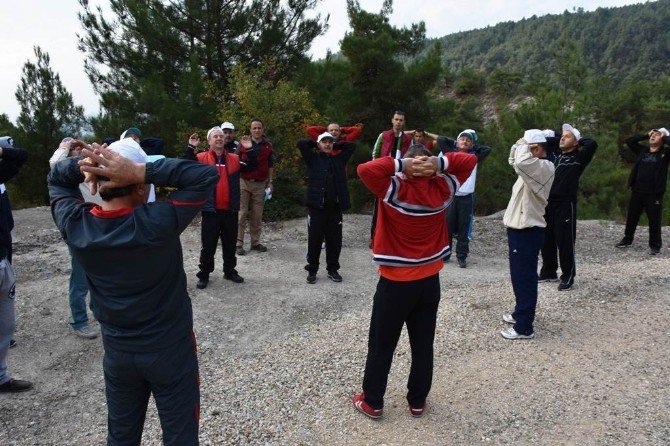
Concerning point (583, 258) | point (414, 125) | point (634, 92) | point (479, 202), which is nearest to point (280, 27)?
point (414, 125)

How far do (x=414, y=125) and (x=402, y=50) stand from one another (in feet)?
7.82

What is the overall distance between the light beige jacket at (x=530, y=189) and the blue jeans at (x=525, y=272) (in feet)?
0.28

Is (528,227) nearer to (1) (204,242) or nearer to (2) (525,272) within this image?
(2) (525,272)

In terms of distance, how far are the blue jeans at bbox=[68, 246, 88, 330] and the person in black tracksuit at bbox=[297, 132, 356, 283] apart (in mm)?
2607

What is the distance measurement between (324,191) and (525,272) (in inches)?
103

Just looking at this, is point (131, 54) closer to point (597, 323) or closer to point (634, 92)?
point (597, 323)

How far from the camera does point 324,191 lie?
603 cm

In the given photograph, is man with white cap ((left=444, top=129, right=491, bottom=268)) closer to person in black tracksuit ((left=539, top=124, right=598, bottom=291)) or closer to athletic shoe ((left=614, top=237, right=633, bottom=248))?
person in black tracksuit ((left=539, top=124, right=598, bottom=291))

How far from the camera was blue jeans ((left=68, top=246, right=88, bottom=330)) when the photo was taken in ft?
14.7

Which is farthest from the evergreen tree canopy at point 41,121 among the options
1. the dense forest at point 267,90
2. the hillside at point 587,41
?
the hillside at point 587,41

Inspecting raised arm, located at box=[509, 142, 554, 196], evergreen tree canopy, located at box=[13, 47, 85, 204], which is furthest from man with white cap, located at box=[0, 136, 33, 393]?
evergreen tree canopy, located at box=[13, 47, 85, 204]

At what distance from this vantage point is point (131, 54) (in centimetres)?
1193

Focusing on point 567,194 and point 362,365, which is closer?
point 362,365

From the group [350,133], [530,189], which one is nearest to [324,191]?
[350,133]
